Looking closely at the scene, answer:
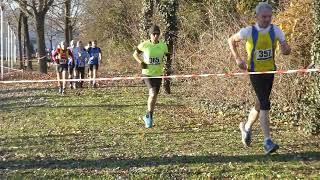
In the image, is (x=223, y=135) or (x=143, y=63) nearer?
(x=223, y=135)

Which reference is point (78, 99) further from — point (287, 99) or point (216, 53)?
point (287, 99)

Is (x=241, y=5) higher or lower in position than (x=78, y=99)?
higher

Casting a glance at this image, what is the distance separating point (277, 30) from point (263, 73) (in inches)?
24.5

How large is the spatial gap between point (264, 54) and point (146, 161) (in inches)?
86.9

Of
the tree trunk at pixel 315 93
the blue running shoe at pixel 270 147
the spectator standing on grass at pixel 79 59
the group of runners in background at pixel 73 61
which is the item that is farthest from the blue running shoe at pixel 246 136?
the spectator standing on grass at pixel 79 59

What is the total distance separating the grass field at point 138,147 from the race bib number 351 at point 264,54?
134 cm

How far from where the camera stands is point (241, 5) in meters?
16.7

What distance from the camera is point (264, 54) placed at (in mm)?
7348

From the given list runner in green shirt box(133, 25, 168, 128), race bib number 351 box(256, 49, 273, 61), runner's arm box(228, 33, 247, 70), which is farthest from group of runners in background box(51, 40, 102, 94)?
race bib number 351 box(256, 49, 273, 61)

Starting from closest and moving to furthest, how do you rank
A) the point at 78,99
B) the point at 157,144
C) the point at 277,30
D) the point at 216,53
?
the point at 277,30 → the point at 157,144 → the point at 216,53 → the point at 78,99

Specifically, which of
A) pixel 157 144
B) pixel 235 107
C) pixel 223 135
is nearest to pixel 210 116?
pixel 235 107

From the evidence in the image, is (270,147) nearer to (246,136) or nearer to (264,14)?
(246,136)

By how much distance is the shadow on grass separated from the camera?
22.9ft

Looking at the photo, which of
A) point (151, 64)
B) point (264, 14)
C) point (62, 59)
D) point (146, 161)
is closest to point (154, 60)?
point (151, 64)
